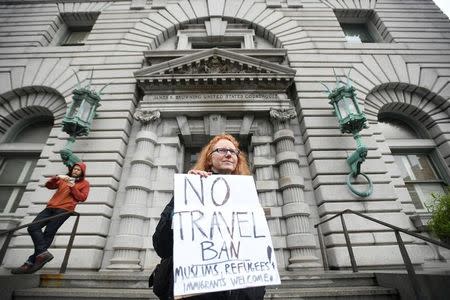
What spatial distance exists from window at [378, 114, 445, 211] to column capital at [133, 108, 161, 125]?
8.05 metres

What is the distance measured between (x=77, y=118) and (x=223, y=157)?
254 inches

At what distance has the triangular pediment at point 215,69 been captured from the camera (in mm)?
8539

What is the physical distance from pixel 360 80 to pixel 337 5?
5398 mm

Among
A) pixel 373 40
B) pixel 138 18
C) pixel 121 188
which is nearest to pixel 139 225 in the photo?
pixel 121 188

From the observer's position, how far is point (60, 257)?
5.96 metres

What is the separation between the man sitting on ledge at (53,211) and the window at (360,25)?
486 inches

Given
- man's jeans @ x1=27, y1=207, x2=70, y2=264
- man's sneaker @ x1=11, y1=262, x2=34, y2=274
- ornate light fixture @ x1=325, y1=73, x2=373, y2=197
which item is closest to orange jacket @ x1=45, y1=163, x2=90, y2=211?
man's jeans @ x1=27, y1=207, x2=70, y2=264

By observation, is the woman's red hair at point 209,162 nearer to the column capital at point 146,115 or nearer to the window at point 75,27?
the column capital at point 146,115

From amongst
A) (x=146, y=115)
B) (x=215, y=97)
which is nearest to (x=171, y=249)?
(x=146, y=115)

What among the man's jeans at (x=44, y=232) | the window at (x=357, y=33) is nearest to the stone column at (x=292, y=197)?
the man's jeans at (x=44, y=232)

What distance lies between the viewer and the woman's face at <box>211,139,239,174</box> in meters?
2.18

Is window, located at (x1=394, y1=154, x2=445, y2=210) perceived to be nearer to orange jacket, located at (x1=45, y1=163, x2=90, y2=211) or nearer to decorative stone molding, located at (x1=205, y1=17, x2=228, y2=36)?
decorative stone molding, located at (x1=205, y1=17, x2=228, y2=36)

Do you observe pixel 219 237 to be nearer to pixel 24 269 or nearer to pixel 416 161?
pixel 24 269

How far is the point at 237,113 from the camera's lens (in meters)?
8.41
